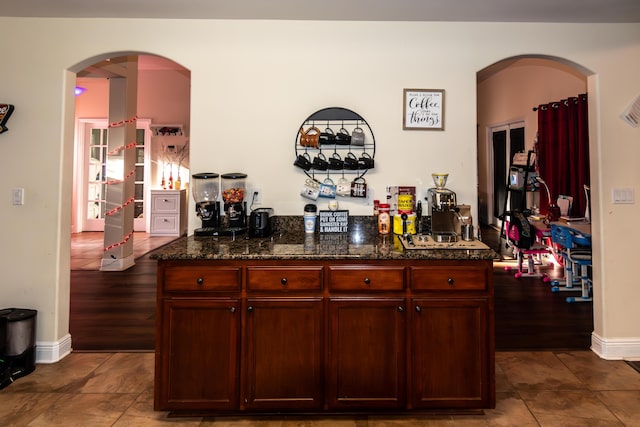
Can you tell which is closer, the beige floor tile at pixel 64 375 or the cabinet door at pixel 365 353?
the cabinet door at pixel 365 353

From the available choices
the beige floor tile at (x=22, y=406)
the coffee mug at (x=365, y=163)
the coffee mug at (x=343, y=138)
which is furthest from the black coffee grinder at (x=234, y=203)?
the beige floor tile at (x=22, y=406)

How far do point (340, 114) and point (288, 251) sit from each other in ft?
3.75

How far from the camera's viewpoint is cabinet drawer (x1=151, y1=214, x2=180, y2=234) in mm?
7566

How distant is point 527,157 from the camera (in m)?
5.61

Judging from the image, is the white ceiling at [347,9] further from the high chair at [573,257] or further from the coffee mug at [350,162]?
the high chair at [573,257]

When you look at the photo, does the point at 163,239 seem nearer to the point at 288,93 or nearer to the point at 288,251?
the point at 288,93

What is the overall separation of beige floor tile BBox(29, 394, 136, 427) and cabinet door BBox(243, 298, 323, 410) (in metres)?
0.76

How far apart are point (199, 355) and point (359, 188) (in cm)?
143

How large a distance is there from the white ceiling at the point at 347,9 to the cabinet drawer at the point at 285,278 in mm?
1646

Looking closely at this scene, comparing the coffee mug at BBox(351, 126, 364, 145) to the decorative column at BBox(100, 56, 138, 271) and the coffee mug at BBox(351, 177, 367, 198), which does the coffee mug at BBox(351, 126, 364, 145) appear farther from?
the decorative column at BBox(100, 56, 138, 271)

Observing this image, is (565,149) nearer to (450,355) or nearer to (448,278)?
(448,278)

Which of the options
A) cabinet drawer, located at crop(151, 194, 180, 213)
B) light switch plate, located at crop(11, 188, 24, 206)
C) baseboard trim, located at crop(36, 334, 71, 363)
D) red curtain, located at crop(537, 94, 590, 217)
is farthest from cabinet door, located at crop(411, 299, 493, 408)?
cabinet drawer, located at crop(151, 194, 180, 213)

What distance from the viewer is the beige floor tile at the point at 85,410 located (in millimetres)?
1996

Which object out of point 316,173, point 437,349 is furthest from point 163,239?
point 437,349
